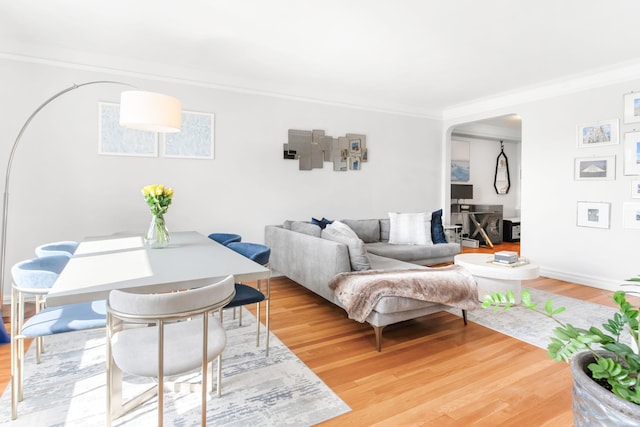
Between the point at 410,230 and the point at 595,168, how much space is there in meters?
2.37

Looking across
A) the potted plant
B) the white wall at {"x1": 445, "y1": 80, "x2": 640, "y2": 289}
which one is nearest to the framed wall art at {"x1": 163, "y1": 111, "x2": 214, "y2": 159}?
the potted plant

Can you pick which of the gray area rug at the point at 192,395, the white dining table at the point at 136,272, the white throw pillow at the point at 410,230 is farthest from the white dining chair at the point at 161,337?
the white throw pillow at the point at 410,230

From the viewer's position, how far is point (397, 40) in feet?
11.5

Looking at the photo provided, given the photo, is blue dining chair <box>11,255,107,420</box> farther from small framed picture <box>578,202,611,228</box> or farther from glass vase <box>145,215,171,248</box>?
small framed picture <box>578,202,611,228</box>

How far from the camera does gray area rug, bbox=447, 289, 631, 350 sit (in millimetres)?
2963

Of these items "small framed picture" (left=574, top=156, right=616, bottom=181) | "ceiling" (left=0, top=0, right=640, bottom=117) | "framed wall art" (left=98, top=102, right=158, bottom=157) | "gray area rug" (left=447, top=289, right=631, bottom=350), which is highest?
"ceiling" (left=0, top=0, right=640, bottom=117)

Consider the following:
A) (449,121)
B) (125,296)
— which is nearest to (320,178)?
(449,121)

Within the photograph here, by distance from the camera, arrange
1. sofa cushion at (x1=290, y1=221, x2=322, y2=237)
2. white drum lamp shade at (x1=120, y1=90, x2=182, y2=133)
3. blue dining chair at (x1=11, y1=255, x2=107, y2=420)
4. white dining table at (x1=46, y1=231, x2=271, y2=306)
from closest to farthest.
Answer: white dining table at (x1=46, y1=231, x2=271, y2=306), blue dining chair at (x1=11, y1=255, x2=107, y2=420), white drum lamp shade at (x1=120, y1=90, x2=182, y2=133), sofa cushion at (x1=290, y1=221, x2=322, y2=237)

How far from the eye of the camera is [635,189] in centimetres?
409

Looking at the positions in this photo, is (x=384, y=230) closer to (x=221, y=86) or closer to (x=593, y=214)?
(x=593, y=214)

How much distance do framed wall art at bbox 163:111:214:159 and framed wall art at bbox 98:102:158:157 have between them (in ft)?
0.71

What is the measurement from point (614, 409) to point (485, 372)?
173 centimetres

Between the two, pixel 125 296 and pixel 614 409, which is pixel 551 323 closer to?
pixel 614 409

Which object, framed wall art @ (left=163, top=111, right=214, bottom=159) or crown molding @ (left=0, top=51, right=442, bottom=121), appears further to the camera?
framed wall art @ (left=163, top=111, right=214, bottom=159)
